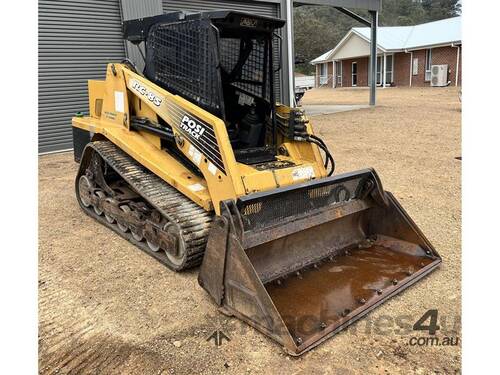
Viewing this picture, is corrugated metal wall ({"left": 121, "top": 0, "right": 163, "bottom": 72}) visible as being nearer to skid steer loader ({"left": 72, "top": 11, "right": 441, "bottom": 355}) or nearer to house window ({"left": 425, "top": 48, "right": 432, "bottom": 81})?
skid steer loader ({"left": 72, "top": 11, "right": 441, "bottom": 355})

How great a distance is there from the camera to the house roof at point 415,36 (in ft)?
97.5

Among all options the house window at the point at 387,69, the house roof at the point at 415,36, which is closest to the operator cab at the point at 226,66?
the house roof at the point at 415,36

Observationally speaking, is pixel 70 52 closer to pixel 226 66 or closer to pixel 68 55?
pixel 68 55

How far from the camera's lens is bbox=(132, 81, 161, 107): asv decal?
4.34 meters

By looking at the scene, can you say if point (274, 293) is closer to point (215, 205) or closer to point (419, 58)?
point (215, 205)

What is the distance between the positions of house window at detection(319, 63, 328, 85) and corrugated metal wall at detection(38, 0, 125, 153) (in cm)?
3101

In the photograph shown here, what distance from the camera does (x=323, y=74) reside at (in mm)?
39562

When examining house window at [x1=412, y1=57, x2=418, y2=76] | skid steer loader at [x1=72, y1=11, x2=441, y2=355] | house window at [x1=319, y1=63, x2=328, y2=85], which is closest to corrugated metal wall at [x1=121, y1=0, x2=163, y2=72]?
skid steer loader at [x1=72, y1=11, x2=441, y2=355]

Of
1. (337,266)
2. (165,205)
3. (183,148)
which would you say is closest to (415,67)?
(183,148)

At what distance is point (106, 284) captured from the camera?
→ 3.69m

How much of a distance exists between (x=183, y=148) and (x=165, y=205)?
1.86ft

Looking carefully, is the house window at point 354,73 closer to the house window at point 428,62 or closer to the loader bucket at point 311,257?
the house window at point 428,62

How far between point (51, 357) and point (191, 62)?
2.66 m

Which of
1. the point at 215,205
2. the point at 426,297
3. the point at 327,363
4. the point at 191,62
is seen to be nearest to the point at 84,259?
the point at 215,205
